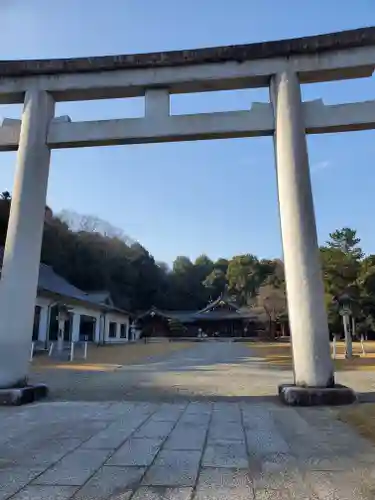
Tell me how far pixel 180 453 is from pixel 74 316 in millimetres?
21664

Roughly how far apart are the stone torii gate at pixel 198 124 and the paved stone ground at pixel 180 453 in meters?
1.07

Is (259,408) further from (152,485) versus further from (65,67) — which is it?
(65,67)

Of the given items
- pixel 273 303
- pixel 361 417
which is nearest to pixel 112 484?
pixel 361 417

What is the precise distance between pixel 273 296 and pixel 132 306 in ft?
69.4

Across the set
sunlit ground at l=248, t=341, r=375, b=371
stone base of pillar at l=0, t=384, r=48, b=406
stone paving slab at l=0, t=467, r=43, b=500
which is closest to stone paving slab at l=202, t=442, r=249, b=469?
stone paving slab at l=0, t=467, r=43, b=500

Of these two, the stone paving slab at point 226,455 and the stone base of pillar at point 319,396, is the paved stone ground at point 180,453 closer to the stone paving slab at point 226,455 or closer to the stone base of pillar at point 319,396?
the stone paving slab at point 226,455

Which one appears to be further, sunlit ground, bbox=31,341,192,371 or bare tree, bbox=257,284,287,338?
bare tree, bbox=257,284,287,338

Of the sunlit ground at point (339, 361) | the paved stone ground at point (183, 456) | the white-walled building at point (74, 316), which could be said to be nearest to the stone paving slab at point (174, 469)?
the paved stone ground at point (183, 456)

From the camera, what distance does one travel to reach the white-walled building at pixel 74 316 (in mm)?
18844

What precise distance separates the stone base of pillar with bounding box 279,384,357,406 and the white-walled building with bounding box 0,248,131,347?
540 inches

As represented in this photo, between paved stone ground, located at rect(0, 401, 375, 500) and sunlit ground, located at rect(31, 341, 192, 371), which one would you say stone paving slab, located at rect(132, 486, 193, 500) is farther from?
sunlit ground, located at rect(31, 341, 192, 371)

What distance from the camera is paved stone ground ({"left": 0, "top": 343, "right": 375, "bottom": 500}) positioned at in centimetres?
223

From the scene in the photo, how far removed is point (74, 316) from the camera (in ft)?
76.6

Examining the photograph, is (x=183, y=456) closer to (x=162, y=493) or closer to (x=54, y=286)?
(x=162, y=493)
